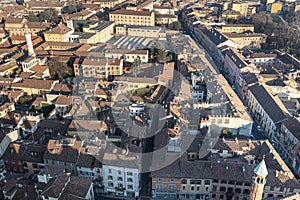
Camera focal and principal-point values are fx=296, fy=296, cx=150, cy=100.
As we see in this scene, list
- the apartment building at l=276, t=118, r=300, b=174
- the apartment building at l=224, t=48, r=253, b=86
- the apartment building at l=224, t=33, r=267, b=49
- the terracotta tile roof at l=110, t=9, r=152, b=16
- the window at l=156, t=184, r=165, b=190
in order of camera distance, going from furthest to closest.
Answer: the terracotta tile roof at l=110, t=9, r=152, b=16 → the apartment building at l=224, t=33, r=267, b=49 → the apartment building at l=224, t=48, r=253, b=86 → the apartment building at l=276, t=118, r=300, b=174 → the window at l=156, t=184, r=165, b=190

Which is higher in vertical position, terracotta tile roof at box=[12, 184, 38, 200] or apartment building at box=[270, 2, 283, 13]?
apartment building at box=[270, 2, 283, 13]

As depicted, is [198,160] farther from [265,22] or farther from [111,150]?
[265,22]

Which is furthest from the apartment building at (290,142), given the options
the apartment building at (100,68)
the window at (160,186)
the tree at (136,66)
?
the apartment building at (100,68)

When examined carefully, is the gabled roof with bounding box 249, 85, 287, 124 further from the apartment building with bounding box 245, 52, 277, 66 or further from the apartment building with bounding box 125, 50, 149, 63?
the apartment building with bounding box 125, 50, 149, 63

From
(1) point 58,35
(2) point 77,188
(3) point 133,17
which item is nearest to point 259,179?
(2) point 77,188

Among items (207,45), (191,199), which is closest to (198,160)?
(191,199)

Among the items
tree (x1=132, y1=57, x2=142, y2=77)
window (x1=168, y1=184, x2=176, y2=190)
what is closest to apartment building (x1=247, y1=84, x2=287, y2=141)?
window (x1=168, y1=184, x2=176, y2=190)
